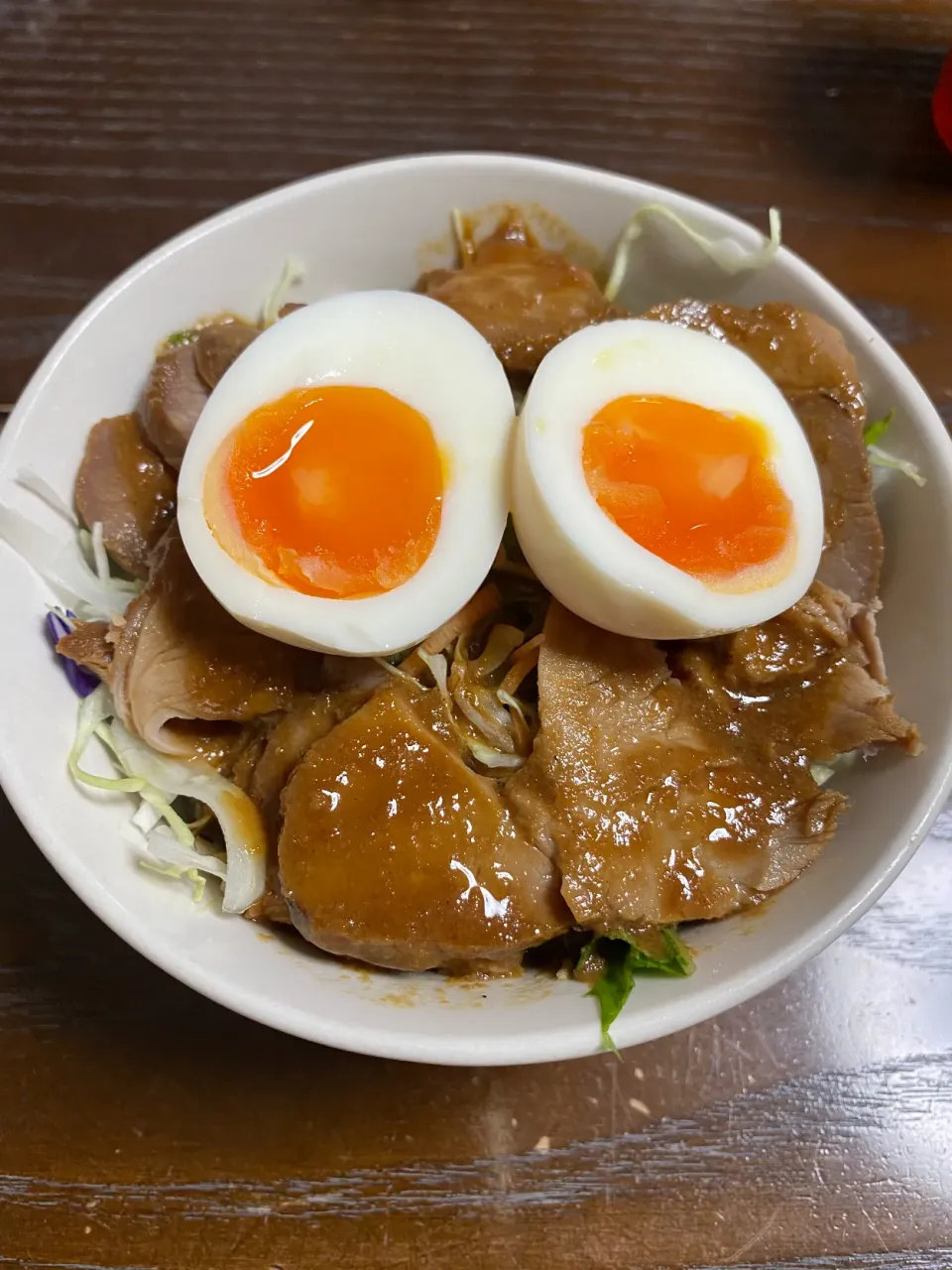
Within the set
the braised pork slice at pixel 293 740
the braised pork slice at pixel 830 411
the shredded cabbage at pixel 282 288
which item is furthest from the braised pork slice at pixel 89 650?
the braised pork slice at pixel 830 411

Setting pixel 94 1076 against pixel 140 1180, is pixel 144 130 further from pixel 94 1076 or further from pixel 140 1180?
pixel 140 1180

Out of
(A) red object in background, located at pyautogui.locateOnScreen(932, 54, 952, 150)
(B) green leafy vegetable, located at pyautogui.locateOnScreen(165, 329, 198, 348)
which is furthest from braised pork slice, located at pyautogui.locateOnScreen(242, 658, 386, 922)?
(A) red object in background, located at pyautogui.locateOnScreen(932, 54, 952, 150)

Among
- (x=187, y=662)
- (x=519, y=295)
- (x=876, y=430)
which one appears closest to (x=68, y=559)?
(x=187, y=662)

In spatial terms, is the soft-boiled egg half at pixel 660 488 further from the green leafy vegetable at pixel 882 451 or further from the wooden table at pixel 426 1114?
the wooden table at pixel 426 1114

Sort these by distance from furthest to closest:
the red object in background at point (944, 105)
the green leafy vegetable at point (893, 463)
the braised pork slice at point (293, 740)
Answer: the red object in background at point (944, 105)
the green leafy vegetable at point (893, 463)
the braised pork slice at point (293, 740)

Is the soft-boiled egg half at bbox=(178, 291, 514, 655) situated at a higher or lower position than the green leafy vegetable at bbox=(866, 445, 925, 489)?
higher

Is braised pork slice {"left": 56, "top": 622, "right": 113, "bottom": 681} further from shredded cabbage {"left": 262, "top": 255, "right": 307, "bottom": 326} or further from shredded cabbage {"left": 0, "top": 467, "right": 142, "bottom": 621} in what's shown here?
shredded cabbage {"left": 262, "top": 255, "right": 307, "bottom": 326}

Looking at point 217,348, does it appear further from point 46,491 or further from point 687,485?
point 687,485
